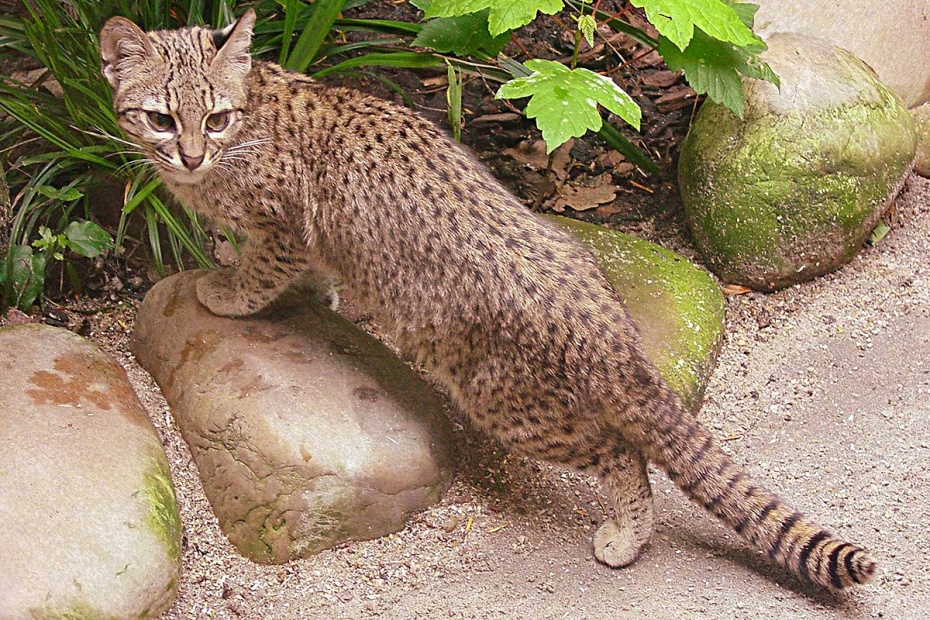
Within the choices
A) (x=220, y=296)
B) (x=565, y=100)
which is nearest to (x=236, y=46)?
(x=220, y=296)

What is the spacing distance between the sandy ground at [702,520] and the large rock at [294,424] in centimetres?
10

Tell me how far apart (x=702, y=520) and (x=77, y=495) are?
8.13 feet

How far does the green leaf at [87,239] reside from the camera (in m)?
4.59

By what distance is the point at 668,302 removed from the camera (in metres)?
5.00

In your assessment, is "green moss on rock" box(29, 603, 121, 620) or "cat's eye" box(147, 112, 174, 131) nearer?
"green moss on rock" box(29, 603, 121, 620)

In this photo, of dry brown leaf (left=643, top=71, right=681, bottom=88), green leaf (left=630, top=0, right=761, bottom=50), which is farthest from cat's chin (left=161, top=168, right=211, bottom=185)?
dry brown leaf (left=643, top=71, right=681, bottom=88)

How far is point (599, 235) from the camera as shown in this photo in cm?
531

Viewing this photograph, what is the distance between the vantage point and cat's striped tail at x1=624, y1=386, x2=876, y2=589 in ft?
11.8

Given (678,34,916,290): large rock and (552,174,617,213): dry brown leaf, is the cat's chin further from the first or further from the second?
(678,34,916,290): large rock

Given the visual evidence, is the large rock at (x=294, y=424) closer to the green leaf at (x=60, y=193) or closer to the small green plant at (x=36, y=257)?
the small green plant at (x=36, y=257)

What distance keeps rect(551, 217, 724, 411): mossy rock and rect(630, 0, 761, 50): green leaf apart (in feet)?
4.18

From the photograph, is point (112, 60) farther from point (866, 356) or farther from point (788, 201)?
point (866, 356)

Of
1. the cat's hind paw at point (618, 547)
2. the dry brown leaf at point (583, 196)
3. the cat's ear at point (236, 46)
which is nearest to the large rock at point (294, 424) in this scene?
the cat's hind paw at point (618, 547)

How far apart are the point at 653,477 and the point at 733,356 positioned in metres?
0.95
